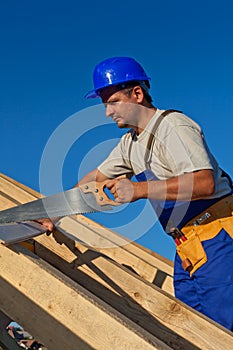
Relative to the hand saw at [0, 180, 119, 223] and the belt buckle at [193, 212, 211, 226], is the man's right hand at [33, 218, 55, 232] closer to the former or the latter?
the hand saw at [0, 180, 119, 223]

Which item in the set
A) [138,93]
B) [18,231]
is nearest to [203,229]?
[138,93]

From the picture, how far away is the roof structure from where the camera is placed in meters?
1.73

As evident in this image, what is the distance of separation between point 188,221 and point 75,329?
1.05 m

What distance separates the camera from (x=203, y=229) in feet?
8.43

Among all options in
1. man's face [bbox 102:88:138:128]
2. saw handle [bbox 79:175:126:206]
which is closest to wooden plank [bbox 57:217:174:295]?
saw handle [bbox 79:175:126:206]

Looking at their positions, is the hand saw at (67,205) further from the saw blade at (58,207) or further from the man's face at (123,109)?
the man's face at (123,109)

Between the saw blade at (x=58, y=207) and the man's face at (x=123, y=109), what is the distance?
44 cm

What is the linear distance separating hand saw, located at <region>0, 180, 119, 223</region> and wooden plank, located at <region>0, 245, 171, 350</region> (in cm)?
56

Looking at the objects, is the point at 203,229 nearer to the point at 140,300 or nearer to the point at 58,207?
the point at 140,300

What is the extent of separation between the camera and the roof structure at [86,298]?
1.73 metres

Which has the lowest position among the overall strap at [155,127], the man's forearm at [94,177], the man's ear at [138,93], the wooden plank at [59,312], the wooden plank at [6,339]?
the wooden plank at [6,339]

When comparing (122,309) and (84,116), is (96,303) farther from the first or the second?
(84,116)

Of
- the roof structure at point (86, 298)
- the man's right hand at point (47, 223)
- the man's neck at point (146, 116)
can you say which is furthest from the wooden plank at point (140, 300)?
the man's neck at point (146, 116)

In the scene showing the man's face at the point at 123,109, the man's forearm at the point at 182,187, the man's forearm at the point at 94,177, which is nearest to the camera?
the man's forearm at the point at 182,187
